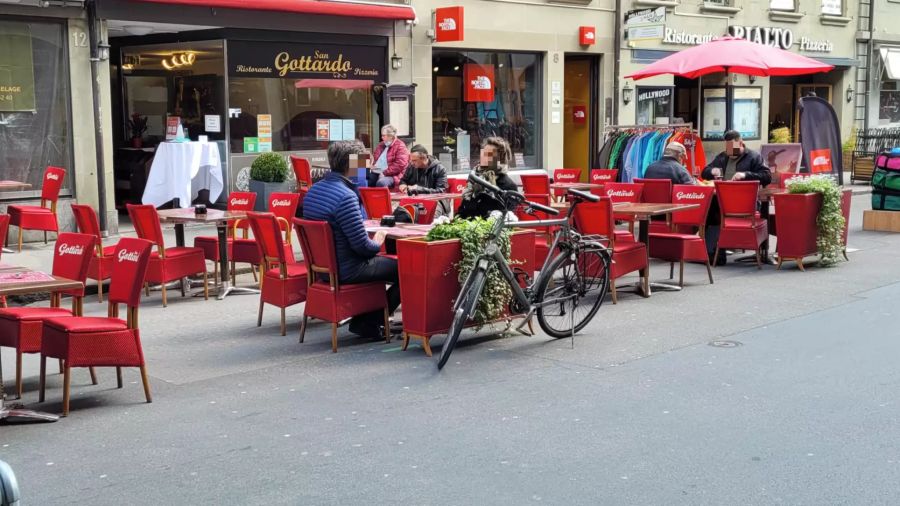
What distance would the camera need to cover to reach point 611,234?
1073 centimetres

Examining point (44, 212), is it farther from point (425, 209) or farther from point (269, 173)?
point (425, 209)

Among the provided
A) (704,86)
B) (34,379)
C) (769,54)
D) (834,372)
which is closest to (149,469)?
(34,379)

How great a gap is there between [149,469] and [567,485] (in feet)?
7.18

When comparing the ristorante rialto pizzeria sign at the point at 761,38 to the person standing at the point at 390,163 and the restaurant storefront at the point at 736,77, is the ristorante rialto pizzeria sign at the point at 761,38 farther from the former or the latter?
the person standing at the point at 390,163

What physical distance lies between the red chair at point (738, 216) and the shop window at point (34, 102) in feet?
30.1

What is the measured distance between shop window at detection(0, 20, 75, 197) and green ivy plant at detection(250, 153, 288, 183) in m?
2.81

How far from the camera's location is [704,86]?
26625mm

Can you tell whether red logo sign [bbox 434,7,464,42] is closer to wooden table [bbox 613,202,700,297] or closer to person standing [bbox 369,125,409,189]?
person standing [bbox 369,125,409,189]

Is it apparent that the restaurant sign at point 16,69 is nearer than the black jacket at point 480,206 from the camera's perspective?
No

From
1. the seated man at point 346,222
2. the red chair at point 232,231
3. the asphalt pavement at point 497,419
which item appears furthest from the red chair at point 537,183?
the seated man at point 346,222

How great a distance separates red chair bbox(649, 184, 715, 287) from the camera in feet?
39.2

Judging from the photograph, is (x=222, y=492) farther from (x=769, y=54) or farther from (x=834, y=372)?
(x=769, y=54)

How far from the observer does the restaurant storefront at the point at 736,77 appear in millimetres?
24125

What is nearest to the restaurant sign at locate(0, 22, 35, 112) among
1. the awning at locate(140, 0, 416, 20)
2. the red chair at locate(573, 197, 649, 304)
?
the awning at locate(140, 0, 416, 20)
